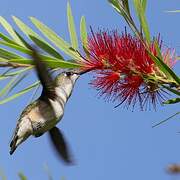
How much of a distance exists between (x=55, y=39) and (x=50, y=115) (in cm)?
24

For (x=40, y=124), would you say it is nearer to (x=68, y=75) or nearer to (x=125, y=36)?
(x=68, y=75)

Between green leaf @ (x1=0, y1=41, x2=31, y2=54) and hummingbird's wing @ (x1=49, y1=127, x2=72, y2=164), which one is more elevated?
green leaf @ (x1=0, y1=41, x2=31, y2=54)

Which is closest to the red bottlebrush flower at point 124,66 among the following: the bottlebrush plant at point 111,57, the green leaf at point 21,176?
the bottlebrush plant at point 111,57

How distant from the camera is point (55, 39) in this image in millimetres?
1063

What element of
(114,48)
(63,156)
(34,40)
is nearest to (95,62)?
(114,48)

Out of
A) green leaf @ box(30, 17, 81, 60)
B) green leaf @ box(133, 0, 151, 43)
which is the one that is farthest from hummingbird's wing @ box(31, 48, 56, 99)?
green leaf @ box(133, 0, 151, 43)

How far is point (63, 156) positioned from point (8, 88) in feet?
1.05

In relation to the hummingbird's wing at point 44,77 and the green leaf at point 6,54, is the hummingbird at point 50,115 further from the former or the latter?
the green leaf at point 6,54

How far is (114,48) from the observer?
104 cm

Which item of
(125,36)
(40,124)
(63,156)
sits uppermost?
(125,36)

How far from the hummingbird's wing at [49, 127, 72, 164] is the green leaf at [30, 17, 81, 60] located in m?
0.30

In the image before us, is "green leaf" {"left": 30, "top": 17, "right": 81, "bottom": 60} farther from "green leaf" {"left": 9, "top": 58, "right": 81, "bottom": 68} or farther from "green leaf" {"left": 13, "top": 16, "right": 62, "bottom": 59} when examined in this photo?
"green leaf" {"left": 9, "top": 58, "right": 81, "bottom": 68}

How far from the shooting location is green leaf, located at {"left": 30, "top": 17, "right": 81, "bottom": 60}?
105cm

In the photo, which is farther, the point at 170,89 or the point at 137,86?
the point at 137,86
